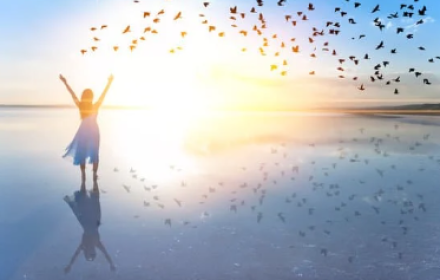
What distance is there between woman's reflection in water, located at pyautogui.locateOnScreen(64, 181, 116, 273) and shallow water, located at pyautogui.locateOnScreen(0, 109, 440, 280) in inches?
3.9

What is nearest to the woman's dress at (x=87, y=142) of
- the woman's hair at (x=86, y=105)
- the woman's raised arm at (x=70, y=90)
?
the woman's hair at (x=86, y=105)

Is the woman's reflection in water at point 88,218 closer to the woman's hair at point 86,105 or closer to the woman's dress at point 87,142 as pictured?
the woman's dress at point 87,142

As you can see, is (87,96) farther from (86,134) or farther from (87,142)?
(87,142)

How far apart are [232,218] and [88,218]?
9.32 ft

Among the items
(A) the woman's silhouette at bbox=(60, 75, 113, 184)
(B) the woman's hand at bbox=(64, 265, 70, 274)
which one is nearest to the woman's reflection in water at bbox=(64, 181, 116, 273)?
(B) the woman's hand at bbox=(64, 265, 70, 274)

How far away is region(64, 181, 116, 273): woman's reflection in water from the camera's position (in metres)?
6.81

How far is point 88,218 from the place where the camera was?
8688mm

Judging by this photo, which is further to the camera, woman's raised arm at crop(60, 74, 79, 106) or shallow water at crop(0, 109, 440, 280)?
woman's raised arm at crop(60, 74, 79, 106)

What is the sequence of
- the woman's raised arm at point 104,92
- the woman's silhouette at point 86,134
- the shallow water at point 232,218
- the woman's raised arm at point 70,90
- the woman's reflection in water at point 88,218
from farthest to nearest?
the woman's raised arm at point 104,92, the woman's silhouette at point 86,134, the woman's raised arm at point 70,90, the woman's reflection in water at point 88,218, the shallow water at point 232,218

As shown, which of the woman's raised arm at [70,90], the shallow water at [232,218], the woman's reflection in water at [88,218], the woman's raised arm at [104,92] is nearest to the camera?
the shallow water at [232,218]

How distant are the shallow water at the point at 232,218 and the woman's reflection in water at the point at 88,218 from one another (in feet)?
0.32

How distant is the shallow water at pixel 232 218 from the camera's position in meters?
6.28

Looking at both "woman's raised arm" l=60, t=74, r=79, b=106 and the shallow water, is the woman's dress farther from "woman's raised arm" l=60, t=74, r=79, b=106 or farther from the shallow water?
the shallow water

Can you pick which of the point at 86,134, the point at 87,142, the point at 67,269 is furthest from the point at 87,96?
the point at 67,269
